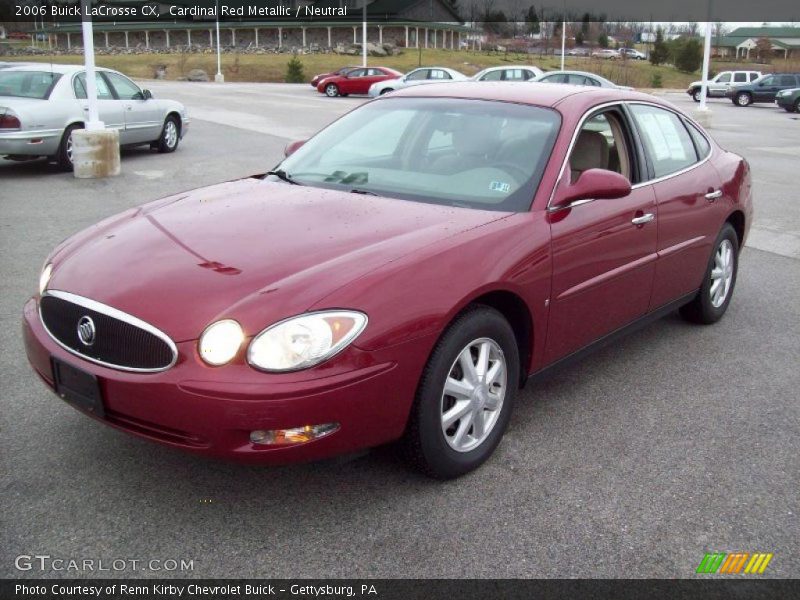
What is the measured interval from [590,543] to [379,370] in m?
1.00

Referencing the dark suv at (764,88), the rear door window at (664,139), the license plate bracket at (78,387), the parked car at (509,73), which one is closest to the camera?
the license plate bracket at (78,387)

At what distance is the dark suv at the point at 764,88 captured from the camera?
37875 millimetres

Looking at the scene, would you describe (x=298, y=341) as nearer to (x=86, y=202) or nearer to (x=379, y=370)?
(x=379, y=370)

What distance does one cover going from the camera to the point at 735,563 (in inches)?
115

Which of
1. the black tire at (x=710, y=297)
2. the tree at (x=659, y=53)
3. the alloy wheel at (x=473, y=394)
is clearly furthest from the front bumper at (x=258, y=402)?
the tree at (x=659, y=53)

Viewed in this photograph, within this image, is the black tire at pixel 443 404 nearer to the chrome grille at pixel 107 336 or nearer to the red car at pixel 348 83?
the chrome grille at pixel 107 336

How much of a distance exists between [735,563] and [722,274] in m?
3.14

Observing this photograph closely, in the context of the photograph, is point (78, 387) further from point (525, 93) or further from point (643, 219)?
point (643, 219)

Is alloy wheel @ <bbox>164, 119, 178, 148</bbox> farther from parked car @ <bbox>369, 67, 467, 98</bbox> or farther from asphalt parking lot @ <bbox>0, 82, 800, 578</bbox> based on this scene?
parked car @ <bbox>369, 67, 467, 98</bbox>

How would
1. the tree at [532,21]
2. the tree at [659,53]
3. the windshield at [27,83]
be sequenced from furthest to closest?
the tree at [532,21], the tree at [659,53], the windshield at [27,83]

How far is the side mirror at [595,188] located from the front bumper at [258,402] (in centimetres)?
122

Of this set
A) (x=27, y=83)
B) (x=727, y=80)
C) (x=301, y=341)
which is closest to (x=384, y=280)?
(x=301, y=341)

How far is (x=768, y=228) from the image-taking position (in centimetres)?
924

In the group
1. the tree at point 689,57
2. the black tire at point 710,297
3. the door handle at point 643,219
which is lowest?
the black tire at point 710,297
